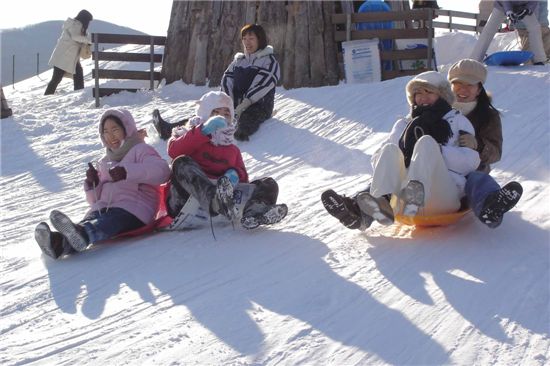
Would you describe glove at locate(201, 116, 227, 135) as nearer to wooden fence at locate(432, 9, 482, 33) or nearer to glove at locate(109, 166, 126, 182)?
glove at locate(109, 166, 126, 182)

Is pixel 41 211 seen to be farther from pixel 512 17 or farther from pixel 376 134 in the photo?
pixel 512 17

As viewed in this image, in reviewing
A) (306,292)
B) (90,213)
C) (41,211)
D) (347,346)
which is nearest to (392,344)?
(347,346)

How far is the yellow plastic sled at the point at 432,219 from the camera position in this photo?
4.42 m

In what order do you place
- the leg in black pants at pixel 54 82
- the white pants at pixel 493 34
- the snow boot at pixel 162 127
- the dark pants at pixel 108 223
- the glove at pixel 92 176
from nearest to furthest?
1. the dark pants at pixel 108 223
2. the glove at pixel 92 176
3. the snow boot at pixel 162 127
4. the white pants at pixel 493 34
5. the leg in black pants at pixel 54 82

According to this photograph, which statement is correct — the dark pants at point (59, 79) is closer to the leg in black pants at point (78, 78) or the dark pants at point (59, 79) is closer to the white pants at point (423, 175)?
the leg in black pants at point (78, 78)

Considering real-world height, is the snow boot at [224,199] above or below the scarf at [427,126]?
below

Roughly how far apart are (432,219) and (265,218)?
3.09ft

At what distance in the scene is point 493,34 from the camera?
31.1 ft

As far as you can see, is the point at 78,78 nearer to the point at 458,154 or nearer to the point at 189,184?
the point at 189,184

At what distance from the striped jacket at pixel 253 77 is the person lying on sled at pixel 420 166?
3862 millimetres

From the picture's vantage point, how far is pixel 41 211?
6.37 metres

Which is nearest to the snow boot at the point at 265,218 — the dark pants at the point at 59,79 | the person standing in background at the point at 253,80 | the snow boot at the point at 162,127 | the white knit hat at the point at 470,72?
the white knit hat at the point at 470,72

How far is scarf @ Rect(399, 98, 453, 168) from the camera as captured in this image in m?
4.48

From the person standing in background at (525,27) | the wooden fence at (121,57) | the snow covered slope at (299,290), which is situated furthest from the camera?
the wooden fence at (121,57)
